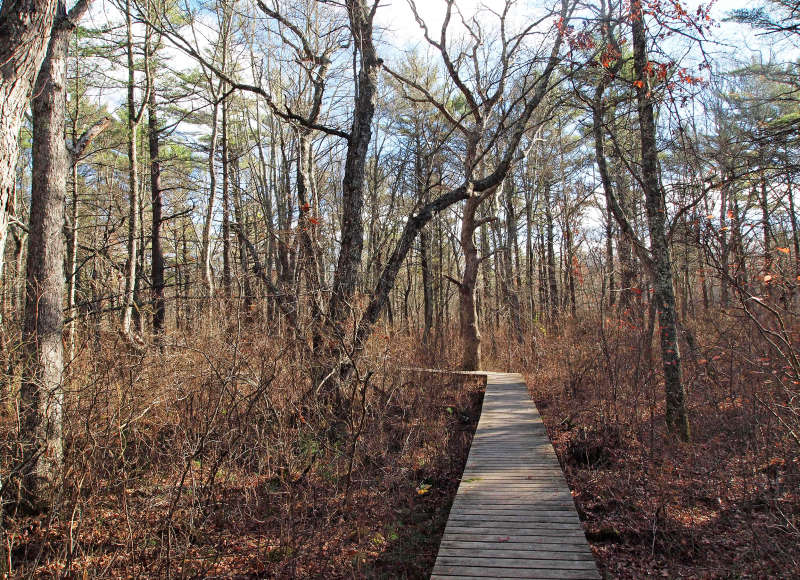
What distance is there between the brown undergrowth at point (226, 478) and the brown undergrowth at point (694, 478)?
170 cm

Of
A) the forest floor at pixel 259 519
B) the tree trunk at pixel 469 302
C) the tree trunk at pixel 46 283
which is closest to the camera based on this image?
the forest floor at pixel 259 519

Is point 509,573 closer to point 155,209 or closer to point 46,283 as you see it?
point 46,283

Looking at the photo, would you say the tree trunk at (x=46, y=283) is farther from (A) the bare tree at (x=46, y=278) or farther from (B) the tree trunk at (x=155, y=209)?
(B) the tree trunk at (x=155, y=209)

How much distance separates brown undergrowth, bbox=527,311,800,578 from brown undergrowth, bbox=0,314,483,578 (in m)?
1.70

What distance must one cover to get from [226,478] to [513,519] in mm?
2778

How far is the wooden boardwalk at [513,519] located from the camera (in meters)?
3.23

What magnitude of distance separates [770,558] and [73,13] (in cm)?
781

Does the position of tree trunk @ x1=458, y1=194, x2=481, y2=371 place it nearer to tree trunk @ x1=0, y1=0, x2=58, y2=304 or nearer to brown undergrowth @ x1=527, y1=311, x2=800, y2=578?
brown undergrowth @ x1=527, y1=311, x2=800, y2=578

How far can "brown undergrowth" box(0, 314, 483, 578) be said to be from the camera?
149 inches

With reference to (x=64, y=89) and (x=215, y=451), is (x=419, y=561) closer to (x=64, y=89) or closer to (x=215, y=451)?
(x=215, y=451)

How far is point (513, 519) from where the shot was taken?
3920 millimetres

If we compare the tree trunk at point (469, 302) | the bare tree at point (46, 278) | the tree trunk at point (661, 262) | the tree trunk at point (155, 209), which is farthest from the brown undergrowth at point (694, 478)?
the tree trunk at point (155, 209)

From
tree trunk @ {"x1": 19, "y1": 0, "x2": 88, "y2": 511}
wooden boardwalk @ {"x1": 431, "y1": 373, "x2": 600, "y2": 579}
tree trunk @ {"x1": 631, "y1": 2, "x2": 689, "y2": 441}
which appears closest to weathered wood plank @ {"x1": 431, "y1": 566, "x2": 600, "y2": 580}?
wooden boardwalk @ {"x1": 431, "y1": 373, "x2": 600, "y2": 579}

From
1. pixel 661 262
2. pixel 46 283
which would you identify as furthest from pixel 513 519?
pixel 46 283
